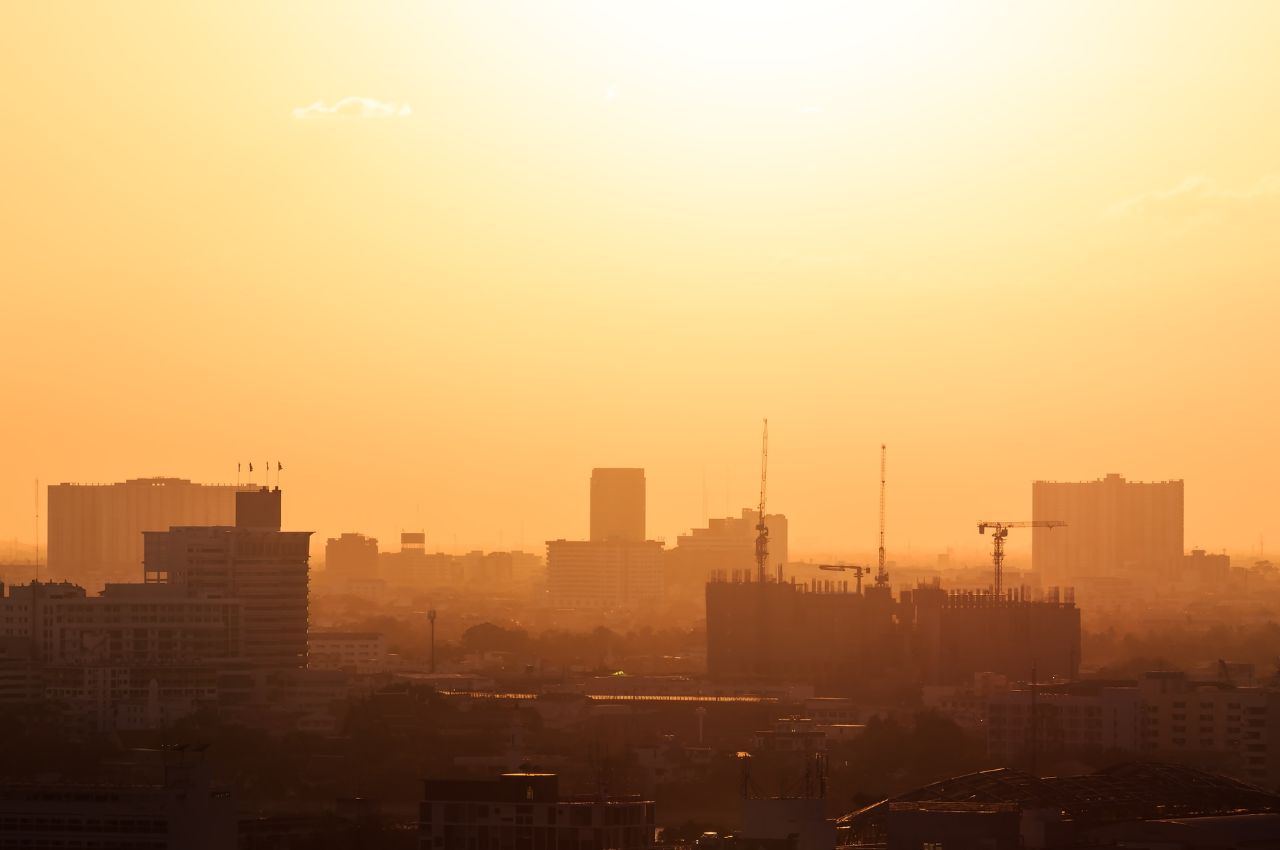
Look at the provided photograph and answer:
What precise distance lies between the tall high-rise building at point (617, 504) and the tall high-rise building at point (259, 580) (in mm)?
97669

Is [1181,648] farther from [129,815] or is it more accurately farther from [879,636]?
[129,815]

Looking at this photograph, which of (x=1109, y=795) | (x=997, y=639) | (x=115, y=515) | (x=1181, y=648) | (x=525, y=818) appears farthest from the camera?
(x=115, y=515)

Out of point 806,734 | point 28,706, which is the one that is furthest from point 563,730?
point 28,706

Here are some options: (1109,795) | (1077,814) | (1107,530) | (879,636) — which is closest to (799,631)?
(879,636)

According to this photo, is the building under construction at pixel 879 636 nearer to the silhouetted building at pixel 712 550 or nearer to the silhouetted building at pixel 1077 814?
the silhouetted building at pixel 1077 814

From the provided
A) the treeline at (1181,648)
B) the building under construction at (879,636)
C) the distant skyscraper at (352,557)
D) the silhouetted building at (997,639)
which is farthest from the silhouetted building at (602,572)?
the silhouetted building at (997,639)

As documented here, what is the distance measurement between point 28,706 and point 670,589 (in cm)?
10402

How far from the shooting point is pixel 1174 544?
190500mm

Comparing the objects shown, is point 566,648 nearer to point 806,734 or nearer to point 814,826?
point 806,734

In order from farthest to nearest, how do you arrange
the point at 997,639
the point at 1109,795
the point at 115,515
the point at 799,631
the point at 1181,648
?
the point at 115,515 < the point at 1181,648 < the point at 799,631 < the point at 997,639 < the point at 1109,795

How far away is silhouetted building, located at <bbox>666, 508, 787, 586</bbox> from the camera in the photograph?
Answer: 171375 mm

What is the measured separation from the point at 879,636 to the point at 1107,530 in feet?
325

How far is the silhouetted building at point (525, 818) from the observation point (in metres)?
41.9

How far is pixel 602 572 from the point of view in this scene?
16988cm
